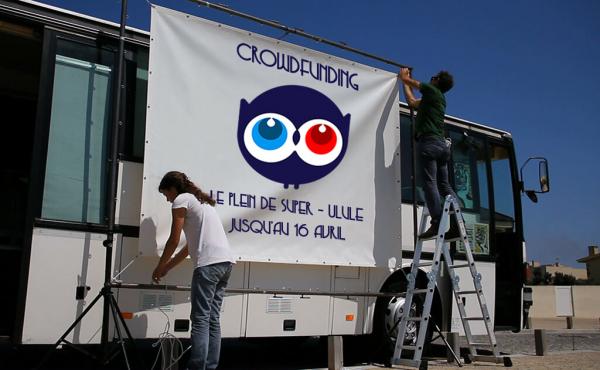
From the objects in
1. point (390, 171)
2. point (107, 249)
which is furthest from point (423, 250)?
point (107, 249)

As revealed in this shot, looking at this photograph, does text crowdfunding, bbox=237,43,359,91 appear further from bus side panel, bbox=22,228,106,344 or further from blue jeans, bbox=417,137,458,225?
bus side panel, bbox=22,228,106,344

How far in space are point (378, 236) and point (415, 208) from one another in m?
0.64

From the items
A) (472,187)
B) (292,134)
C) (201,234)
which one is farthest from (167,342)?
(472,187)

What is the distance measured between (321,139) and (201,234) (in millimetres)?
1996

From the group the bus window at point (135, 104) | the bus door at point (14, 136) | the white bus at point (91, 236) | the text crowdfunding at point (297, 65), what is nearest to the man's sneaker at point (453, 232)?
the white bus at point (91, 236)

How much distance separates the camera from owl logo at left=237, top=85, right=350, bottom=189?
5995mm

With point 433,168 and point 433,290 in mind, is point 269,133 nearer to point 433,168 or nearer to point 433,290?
point 433,168

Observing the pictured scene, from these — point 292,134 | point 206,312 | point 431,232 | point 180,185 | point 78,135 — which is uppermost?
point 292,134

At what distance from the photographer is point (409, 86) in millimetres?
7160

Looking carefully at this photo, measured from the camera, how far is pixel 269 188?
6.02 metres

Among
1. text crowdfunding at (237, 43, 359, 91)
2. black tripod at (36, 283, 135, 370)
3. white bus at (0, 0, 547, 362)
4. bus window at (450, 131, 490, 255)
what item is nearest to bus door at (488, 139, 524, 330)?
bus window at (450, 131, 490, 255)

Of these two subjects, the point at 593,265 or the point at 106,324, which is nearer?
the point at 106,324

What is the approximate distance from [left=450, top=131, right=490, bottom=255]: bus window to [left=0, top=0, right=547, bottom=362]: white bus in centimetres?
96

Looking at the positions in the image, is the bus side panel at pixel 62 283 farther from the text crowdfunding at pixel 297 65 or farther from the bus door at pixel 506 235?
the bus door at pixel 506 235
